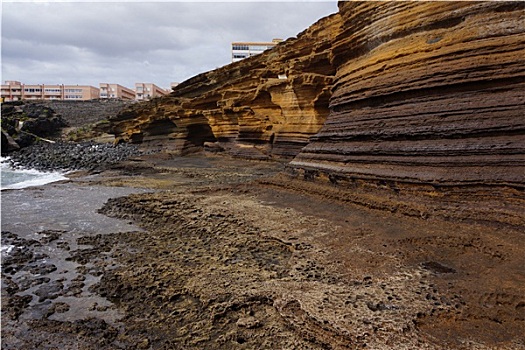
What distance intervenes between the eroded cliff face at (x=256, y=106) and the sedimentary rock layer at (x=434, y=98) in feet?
15.8

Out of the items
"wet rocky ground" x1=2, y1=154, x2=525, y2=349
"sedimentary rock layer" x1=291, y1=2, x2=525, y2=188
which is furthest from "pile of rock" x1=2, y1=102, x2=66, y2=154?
"sedimentary rock layer" x1=291, y1=2, x2=525, y2=188

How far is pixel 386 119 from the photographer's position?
6699 mm

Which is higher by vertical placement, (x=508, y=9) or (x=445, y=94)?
(x=508, y=9)

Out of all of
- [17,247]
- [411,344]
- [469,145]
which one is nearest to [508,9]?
[469,145]

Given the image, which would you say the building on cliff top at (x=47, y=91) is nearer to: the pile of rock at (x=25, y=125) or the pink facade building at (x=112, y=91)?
the pink facade building at (x=112, y=91)

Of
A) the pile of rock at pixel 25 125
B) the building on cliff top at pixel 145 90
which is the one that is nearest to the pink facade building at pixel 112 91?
the building on cliff top at pixel 145 90

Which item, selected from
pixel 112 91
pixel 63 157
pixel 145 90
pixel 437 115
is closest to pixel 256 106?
pixel 437 115

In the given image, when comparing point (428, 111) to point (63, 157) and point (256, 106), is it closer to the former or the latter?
point (256, 106)

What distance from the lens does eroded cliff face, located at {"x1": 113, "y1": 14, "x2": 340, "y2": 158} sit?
13454 millimetres

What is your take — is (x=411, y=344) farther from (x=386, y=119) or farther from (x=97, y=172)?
(x=97, y=172)

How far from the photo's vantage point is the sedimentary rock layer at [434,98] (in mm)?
4895

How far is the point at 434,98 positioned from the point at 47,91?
4124 inches

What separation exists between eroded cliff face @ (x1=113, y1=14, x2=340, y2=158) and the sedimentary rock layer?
483 centimetres

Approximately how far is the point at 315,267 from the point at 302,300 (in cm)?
82
